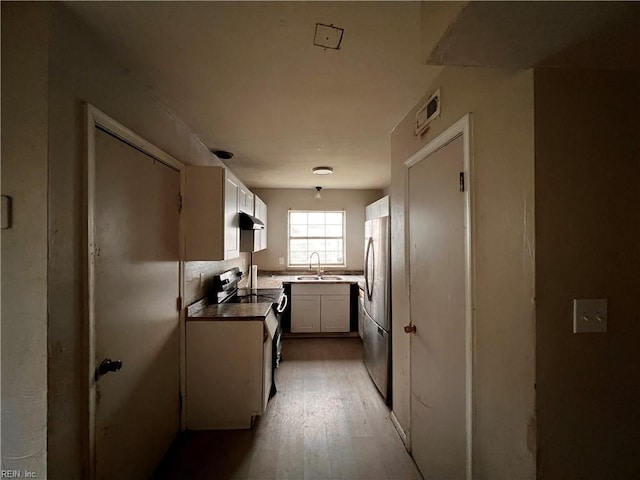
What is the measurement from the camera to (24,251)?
936 millimetres

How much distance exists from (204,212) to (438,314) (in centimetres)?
172

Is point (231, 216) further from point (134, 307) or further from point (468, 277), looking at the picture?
point (468, 277)

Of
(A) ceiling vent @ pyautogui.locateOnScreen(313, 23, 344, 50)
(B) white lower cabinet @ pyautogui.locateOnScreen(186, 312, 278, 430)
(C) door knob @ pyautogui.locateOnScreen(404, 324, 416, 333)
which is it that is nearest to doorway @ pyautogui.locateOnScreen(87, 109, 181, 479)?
(B) white lower cabinet @ pyautogui.locateOnScreen(186, 312, 278, 430)

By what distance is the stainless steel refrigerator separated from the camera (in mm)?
2480

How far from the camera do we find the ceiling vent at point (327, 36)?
3.71 feet

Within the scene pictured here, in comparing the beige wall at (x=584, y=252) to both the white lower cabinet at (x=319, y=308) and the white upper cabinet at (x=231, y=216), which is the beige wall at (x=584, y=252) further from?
the white lower cabinet at (x=319, y=308)

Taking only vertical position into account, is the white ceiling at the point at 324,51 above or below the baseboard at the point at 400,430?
above

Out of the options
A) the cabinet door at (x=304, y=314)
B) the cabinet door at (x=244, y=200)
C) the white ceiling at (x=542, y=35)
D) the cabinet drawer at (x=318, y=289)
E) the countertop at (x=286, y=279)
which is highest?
the white ceiling at (x=542, y=35)

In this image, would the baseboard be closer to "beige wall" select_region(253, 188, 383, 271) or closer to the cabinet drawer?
the cabinet drawer

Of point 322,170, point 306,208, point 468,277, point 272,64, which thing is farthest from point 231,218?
point 306,208

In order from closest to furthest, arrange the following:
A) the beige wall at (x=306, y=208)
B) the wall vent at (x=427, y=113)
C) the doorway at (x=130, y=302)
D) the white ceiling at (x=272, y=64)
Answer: the white ceiling at (x=272, y=64) → the doorway at (x=130, y=302) → the wall vent at (x=427, y=113) → the beige wall at (x=306, y=208)

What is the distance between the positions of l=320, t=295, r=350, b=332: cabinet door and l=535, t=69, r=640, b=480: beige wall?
3.28 m

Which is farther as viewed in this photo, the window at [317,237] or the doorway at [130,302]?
the window at [317,237]

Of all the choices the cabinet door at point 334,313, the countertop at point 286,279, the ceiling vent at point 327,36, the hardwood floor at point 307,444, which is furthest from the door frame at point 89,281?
the cabinet door at point 334,313
